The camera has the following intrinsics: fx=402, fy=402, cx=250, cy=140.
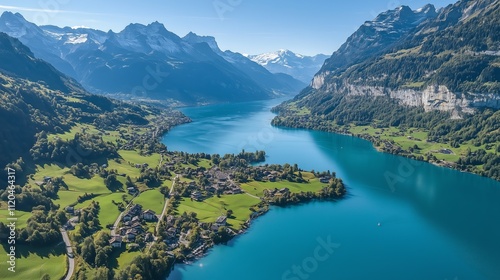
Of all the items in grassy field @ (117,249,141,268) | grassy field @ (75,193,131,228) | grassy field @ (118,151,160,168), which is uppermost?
grassy field @ (118,151,160,168)

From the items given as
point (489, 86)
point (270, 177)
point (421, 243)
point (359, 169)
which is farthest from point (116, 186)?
point (489, 86)

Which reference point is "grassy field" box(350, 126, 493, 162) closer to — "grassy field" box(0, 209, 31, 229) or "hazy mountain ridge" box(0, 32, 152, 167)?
"hazy mountain ridge" box(0, 32, 152, 167)

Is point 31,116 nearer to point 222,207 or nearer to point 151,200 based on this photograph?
point 151,200

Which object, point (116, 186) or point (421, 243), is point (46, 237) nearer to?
point (116, 186)

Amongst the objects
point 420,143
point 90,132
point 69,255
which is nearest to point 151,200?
point 69,255

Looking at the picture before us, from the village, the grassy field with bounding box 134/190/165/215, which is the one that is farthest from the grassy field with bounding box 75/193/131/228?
the grassy field with bounding box 134/190/165/215

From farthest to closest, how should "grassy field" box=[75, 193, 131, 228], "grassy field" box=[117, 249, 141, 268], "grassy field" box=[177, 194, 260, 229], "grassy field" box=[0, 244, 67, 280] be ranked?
"grassy field" box=[177, 194, 260, 229]
"grassy field" box=[75, 193, 131, 228]
"grassy field" box=[117, 249, 141, 268]
"grassy field" box=[0, 244, 67, 280]

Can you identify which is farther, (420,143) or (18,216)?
(420,143)
